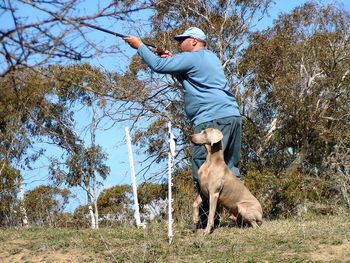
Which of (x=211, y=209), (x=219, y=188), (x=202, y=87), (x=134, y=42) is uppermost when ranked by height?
(x=134, y=42)

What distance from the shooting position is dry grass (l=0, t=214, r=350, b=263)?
5773mm

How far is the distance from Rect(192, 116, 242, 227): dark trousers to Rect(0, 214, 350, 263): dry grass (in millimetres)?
454

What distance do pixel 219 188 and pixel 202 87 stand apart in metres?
1.11

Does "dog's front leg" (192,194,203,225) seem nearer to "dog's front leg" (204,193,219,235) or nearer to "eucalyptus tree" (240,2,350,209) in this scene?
"dog's front leg" (204,193,219,235)

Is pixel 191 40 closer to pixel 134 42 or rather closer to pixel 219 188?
pixel 134 42

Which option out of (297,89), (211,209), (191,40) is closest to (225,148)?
(211,209)

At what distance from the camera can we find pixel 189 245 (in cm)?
627

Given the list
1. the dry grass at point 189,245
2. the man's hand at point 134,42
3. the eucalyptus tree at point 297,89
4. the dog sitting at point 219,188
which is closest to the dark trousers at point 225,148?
the dog sitting at point 219,188

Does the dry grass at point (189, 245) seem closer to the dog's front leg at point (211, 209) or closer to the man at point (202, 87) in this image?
the dog's front leg at point (211, 209)

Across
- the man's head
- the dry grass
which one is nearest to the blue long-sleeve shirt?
the man's head

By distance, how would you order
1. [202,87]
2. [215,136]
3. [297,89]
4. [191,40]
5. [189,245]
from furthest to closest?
[297,89], [191,40], [202,87], [215,136], [189,245]

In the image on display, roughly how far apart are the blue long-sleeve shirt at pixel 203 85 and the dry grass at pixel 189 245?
1.28 meters

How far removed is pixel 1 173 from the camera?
27422mm

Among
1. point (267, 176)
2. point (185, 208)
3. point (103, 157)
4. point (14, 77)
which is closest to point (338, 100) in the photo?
point (267, 176)
